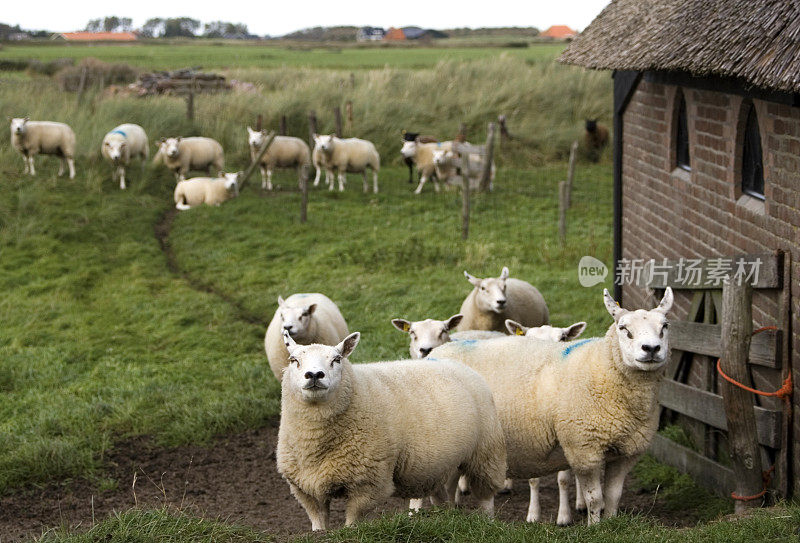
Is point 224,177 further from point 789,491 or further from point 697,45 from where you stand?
point 789,491

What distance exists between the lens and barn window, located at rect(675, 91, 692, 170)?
1001cm

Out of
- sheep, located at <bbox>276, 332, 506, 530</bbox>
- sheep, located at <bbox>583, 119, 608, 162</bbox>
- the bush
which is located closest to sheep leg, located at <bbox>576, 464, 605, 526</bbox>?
sheep, located at <bbox>276, 332, 506, 530</bbox>

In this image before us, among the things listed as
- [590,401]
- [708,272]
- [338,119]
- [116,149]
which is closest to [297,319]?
[590,401]

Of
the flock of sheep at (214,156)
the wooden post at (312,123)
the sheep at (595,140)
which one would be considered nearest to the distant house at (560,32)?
the sheep at (595,140)

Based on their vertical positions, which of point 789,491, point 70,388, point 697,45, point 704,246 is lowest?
point 70,388

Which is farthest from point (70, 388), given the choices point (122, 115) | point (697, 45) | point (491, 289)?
point (122, 115)

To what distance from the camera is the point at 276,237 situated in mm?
18375

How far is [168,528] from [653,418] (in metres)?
3.43

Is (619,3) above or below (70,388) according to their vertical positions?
above

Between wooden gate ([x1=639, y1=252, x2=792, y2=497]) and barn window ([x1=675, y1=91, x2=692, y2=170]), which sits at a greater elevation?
barn window ([x1=675, y1=91, x2=692, y2=170])

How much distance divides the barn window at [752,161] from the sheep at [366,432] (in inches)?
125

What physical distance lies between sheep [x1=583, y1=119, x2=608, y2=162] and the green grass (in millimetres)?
17952

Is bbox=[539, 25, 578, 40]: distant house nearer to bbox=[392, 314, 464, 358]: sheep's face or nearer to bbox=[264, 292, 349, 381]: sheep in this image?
bbox=[264, 292, 349, 381]: sheep

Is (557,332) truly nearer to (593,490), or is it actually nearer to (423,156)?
(593,490)
